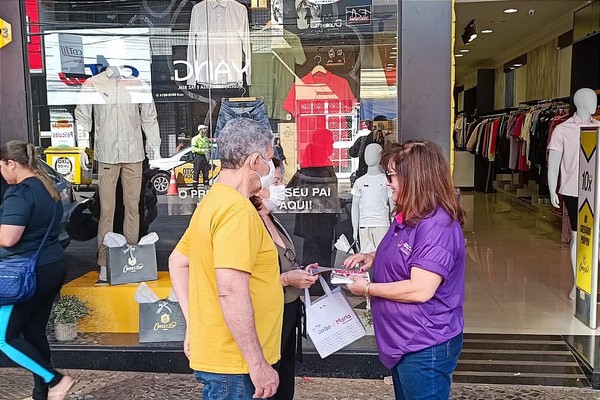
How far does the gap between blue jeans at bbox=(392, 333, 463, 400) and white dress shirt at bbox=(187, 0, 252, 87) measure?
10.6 feet

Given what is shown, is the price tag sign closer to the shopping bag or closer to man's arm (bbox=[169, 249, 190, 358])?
man's arm (bbox=[169, 249, 190, 358])

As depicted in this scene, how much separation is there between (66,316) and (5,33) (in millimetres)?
1883

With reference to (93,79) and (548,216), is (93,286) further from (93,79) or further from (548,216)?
(548,216)

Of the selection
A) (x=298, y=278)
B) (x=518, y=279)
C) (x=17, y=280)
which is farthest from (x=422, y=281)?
(x=518, y=279)

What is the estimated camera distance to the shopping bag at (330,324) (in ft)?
8.02

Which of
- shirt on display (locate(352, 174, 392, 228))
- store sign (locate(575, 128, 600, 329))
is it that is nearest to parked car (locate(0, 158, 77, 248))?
shirt on display (locate(352, 174, 392, 228))

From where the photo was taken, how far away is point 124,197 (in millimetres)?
4824

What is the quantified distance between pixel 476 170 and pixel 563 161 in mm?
8820

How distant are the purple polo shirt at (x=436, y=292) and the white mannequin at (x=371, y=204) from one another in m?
1.93

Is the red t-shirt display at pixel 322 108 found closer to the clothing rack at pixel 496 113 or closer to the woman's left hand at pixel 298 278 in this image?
the woman's left hand at pixel 298 278

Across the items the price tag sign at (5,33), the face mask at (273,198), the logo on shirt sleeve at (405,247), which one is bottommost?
the logo on shirt sleeve at (405,247)

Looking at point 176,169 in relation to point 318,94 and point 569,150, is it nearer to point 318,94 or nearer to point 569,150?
point 318,94

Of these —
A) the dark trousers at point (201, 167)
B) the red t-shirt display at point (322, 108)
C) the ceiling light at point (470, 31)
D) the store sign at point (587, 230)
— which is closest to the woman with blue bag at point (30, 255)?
the dark trousers at point (201, 167)

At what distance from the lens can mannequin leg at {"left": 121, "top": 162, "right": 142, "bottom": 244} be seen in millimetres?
4785
